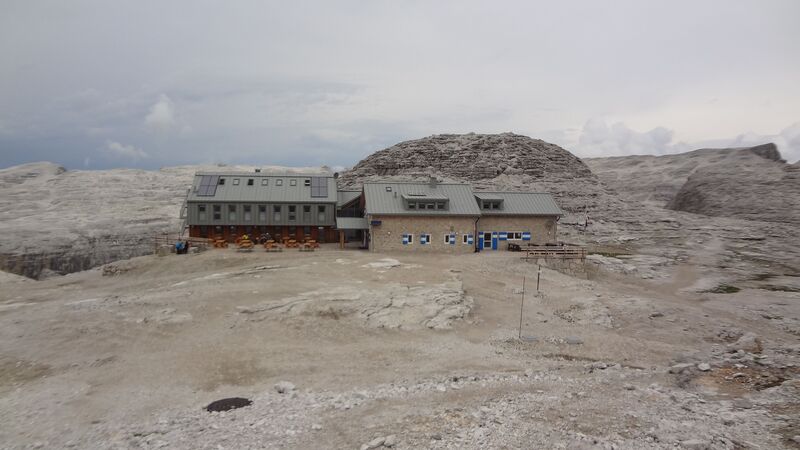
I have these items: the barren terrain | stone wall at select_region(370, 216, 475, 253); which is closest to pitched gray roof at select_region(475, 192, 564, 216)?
stone wall at select_region(370, 216, 475, 253)

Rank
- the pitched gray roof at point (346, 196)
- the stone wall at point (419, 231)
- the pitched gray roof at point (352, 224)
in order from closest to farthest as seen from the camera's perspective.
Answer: the stone wall at point (419, 231), the pitched gray roof at point (352, 224), the pitched gray roof at point (346, 196)

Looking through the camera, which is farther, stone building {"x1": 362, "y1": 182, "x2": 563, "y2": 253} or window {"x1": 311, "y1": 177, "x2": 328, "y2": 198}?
window {"x1": 311, "y1": 177, "x2": 328, "y2": 198}

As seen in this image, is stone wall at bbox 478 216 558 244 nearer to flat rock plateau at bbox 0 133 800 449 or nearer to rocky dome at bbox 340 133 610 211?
flat rock plateau at bbox 0 133 800 449

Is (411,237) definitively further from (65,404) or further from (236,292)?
(65,404)

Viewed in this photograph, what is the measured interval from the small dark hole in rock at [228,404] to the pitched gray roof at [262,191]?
3523cm

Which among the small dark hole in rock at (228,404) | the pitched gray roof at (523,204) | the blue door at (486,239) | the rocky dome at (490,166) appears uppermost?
the rocky dome at (490,166)

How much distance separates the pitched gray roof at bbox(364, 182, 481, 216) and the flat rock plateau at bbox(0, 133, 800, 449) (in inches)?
197

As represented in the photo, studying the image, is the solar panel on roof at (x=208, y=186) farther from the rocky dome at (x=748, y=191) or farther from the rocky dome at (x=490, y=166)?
the rocky dome at (x=748, y=191)

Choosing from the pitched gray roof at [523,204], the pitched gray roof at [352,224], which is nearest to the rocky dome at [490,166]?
the pitched gray roof at [523,204]

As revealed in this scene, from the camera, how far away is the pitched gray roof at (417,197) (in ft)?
155

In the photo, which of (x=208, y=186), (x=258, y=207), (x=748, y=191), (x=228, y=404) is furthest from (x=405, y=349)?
(x=748, y=191)

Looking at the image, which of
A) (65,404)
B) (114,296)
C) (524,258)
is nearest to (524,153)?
(524,258)

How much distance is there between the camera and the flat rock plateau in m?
15.8

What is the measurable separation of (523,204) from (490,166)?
34.7 meters
